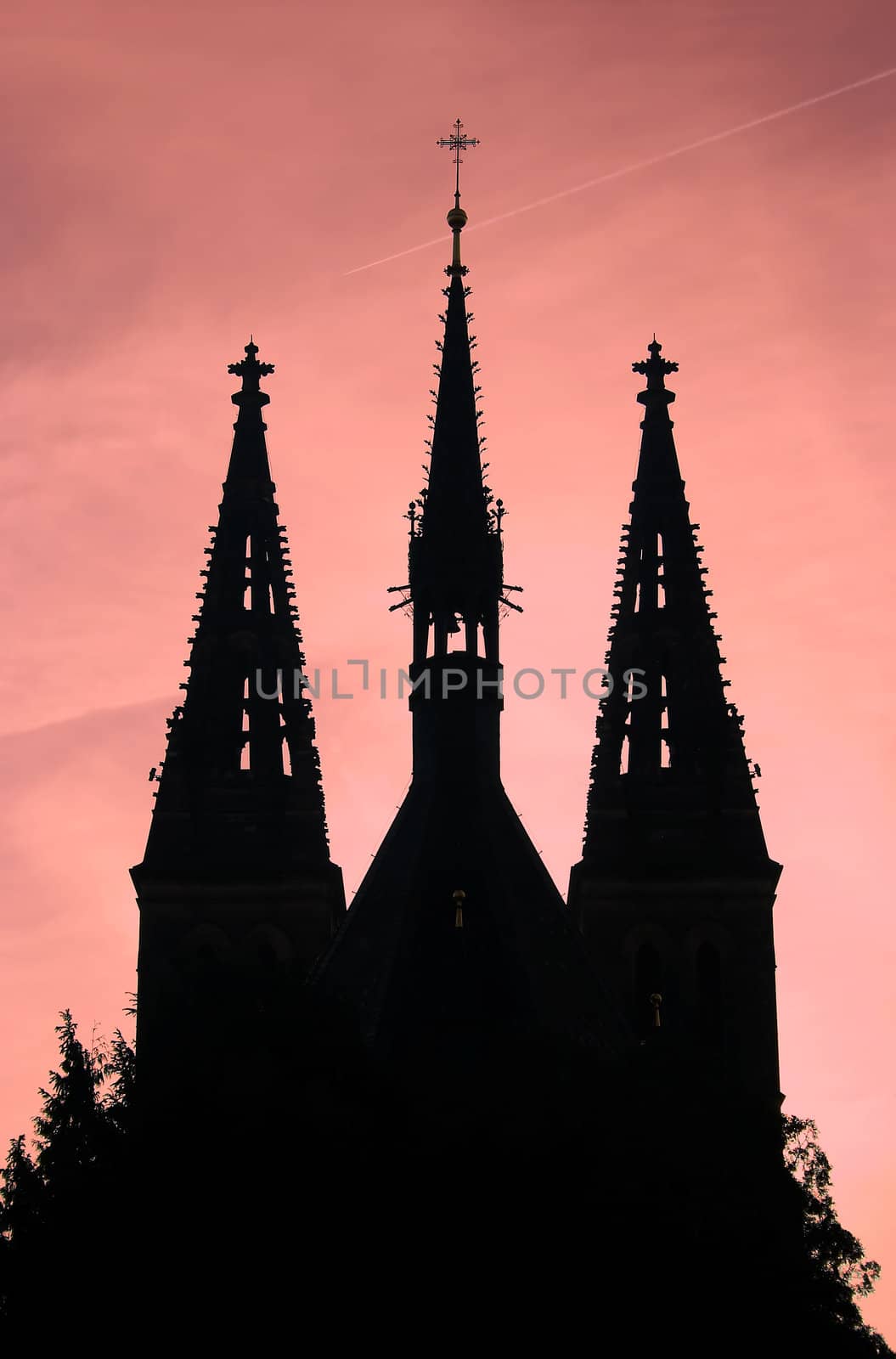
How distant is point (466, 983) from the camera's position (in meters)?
51.8

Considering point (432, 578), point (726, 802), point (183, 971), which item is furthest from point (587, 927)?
point (183, 971)

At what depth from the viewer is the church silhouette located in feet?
124

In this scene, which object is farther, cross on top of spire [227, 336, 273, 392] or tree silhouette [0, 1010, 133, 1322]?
cross on top of spire [227, 336, 273, 392]

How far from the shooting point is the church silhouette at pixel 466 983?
1486 inches

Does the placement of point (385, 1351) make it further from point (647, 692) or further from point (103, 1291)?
point (647, 692)

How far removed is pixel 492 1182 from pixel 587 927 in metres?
21.2

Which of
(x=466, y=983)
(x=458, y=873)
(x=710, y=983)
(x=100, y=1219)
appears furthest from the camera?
(x=710, y=983)

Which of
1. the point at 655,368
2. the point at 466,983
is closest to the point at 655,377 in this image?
the point at 655,368

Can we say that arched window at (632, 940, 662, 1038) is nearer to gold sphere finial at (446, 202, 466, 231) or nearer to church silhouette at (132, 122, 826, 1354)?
church silhouette at (132, 122, 826, 1354)

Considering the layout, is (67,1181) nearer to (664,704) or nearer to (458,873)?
(458,873)

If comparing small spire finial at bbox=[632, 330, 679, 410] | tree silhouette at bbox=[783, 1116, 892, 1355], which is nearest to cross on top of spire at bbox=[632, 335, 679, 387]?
small spire finial at bbox=[632, 330, 679, 410]

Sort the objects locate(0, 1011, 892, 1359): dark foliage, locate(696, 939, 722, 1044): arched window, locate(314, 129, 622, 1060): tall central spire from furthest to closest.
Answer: locate(696, 939, 722, 1044): arched window, locate(314, 129, 622, 1060): tall central spire, locate(0, 1011, 892, 1359): dark foliage

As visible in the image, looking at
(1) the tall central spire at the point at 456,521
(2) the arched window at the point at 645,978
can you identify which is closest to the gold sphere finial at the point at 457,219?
(1) the tall central spire at the point at 456,521

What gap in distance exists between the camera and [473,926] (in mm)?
53562
